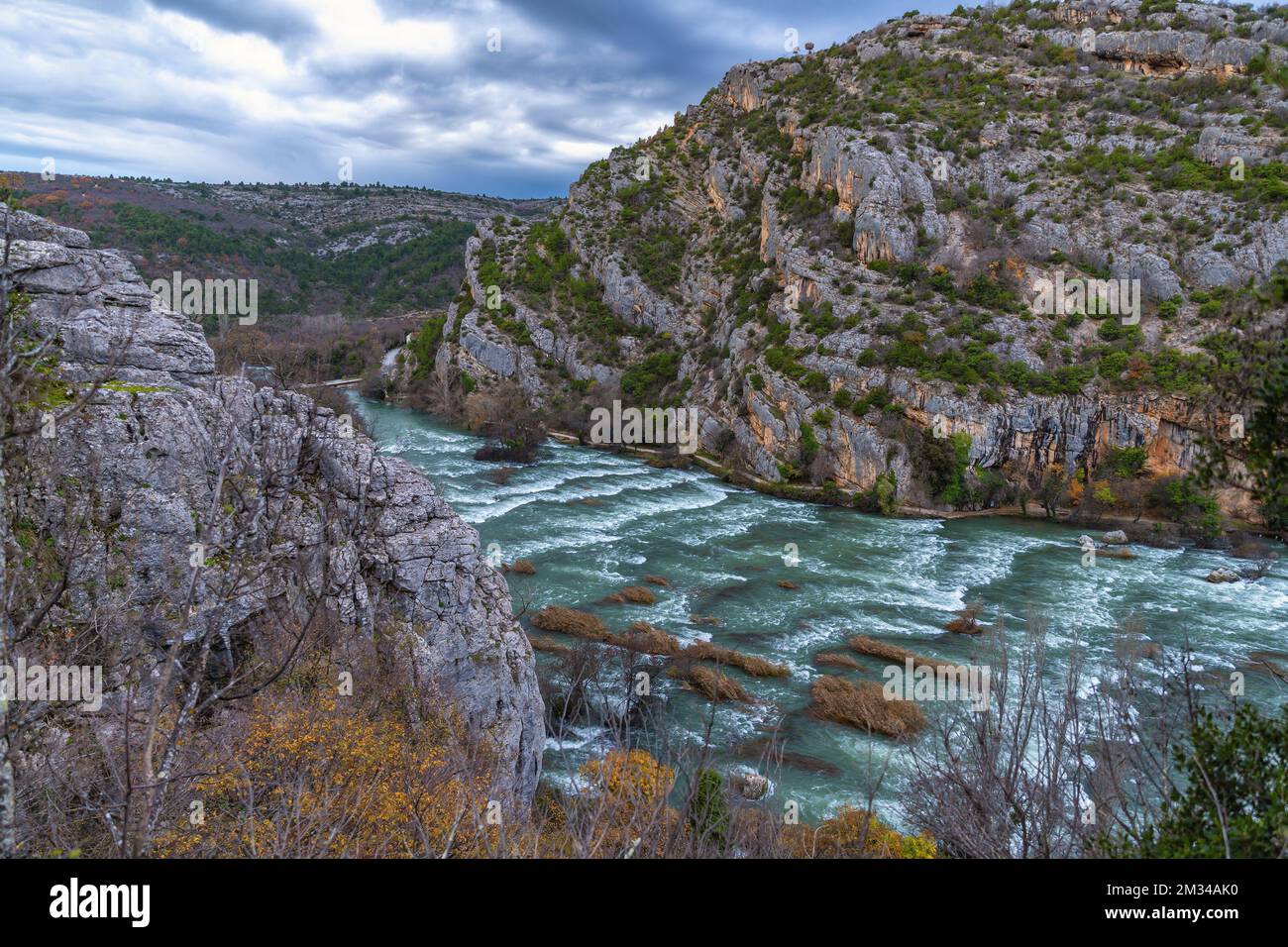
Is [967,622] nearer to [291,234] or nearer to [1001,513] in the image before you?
[1001,513]

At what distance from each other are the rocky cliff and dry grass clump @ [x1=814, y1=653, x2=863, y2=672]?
1925cm

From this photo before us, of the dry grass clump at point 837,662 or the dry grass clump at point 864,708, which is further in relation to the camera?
the dry grass clump at point 837,662

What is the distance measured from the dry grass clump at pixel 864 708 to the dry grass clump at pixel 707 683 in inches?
74.1

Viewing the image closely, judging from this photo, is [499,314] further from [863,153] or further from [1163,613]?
[1163,613]

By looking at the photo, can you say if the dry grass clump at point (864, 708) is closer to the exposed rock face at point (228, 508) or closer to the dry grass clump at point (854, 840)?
the dry grass clump at point (854, 840)

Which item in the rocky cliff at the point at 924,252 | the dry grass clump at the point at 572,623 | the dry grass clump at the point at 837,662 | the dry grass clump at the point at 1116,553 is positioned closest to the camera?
the dry grass clump at the point at 837,662

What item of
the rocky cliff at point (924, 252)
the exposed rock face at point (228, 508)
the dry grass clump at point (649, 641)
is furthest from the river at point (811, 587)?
the rocky cliff at point (924, 252)

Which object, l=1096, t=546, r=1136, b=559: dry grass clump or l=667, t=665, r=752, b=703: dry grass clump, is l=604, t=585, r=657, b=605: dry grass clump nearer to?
l=667, t=665, r=752, b=703: dry grass clump

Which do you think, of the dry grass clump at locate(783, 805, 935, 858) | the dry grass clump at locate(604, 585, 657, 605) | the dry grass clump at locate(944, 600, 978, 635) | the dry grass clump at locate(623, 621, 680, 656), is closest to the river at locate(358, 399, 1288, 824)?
the dry grass clump at locate(604, 585, 657, 605)

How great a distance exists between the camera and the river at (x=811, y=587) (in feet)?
51.8

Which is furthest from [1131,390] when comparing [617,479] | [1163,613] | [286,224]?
Answer: [286,224]

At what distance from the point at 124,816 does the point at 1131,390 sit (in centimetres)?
4314

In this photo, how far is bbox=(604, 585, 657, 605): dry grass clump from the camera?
74.2ft

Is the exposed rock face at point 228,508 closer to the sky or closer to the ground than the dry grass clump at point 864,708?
closer to the sky
